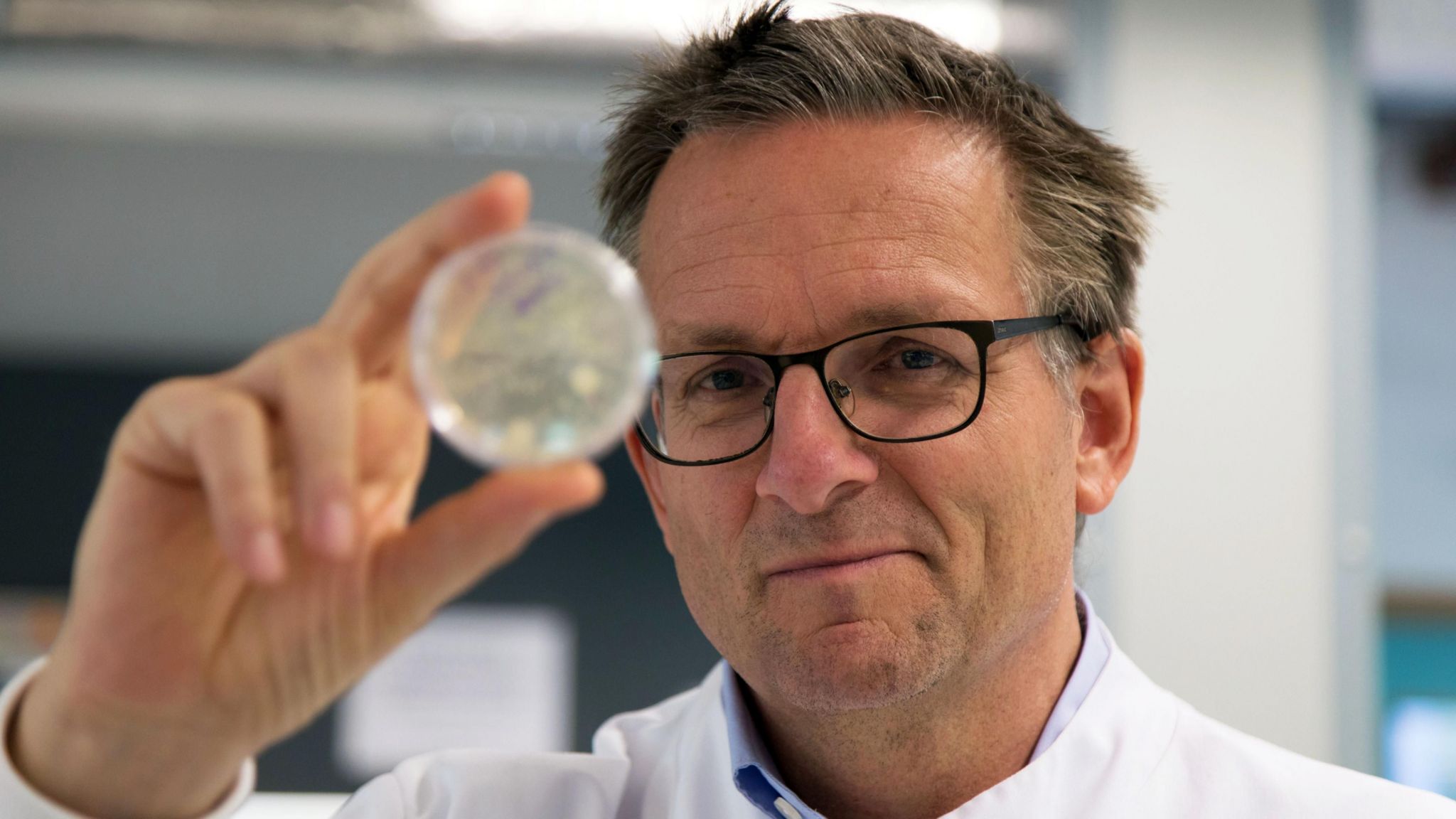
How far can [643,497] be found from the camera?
3445 millimetres

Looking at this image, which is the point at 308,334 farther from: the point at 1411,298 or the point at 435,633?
the point at 1411,298

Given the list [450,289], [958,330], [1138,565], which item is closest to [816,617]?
[958,330]

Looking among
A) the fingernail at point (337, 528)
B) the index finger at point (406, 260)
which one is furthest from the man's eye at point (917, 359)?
the fingernail at point (337, 528)

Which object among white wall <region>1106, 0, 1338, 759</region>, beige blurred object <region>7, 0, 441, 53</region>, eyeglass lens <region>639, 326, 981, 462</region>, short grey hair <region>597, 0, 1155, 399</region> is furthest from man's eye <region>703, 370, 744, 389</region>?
beige blurred object <region>7, 0, 441, 53</region>

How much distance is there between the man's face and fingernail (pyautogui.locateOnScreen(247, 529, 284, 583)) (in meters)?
0.54

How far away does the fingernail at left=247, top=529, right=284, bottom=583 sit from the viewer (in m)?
0.81

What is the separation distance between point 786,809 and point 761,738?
0.40 ft

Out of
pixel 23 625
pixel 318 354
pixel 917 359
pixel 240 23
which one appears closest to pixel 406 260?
pixel 318 354

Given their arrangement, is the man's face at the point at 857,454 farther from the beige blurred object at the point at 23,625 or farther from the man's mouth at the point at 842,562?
the beige blurred object at the point at 23,625

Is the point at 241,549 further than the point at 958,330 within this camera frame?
No

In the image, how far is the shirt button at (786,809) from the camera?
1394 mm

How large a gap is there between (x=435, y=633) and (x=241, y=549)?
268 cm

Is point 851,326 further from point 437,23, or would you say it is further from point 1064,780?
point 437,23

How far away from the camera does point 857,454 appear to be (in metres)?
1.24
